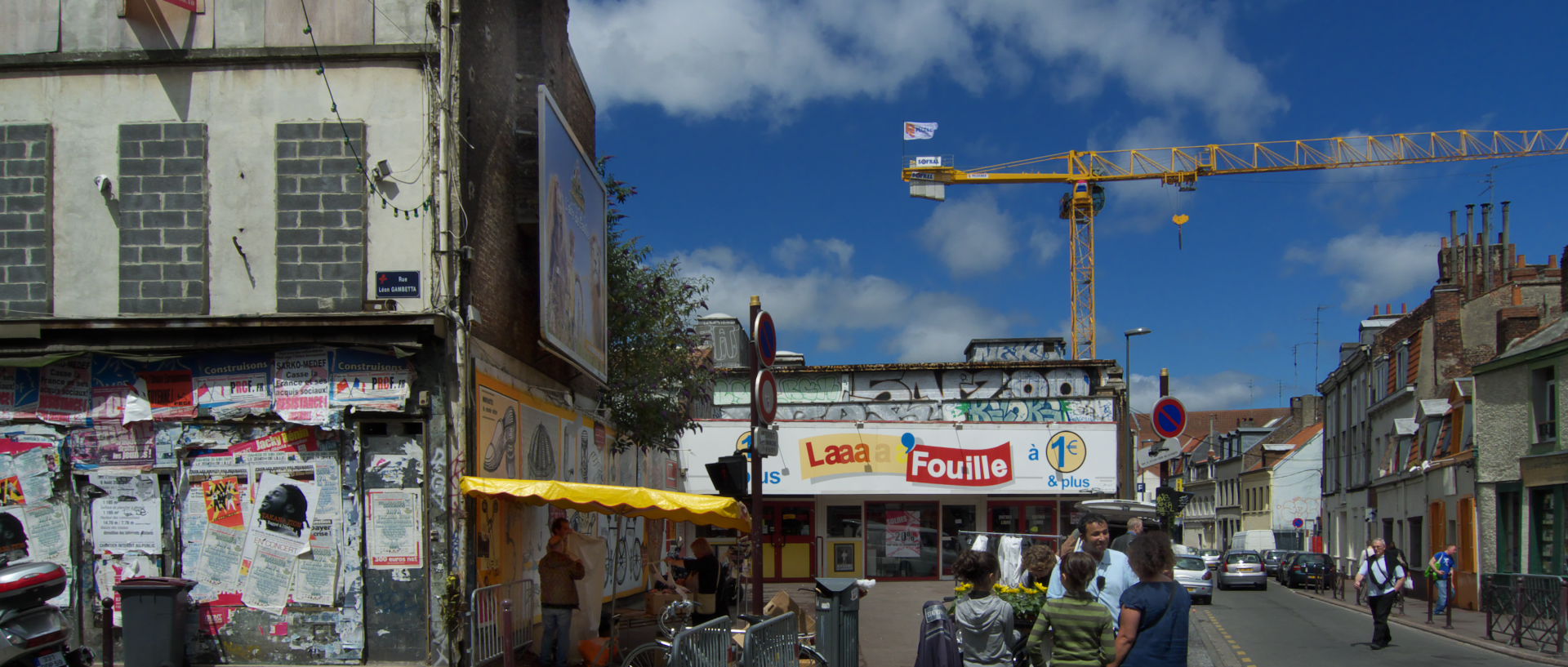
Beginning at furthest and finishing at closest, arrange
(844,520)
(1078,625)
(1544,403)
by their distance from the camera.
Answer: (844,520)
(1544,403)
(1078,625)

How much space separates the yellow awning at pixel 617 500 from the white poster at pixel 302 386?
167 centimetres

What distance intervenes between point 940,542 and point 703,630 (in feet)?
76.3

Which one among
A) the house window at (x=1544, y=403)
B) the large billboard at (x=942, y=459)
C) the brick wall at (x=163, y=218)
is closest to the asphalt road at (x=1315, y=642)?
the large billboard at (x=942, y=459)

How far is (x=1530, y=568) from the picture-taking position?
1008 inches

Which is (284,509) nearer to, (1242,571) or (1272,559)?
(1242,571)

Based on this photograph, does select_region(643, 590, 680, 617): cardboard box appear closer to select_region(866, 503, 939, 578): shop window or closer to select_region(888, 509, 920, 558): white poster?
select_region(866, 503, 939, 578): shop window

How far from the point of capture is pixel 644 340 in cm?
2131

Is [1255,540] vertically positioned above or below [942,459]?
below

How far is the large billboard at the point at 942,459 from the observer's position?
1191 inches

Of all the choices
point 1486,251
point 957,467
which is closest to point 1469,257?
point 1486,251

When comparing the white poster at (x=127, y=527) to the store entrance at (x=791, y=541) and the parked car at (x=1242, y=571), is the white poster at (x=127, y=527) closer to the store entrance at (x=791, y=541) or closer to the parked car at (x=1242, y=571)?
Result: the store entrance at (x=791, y=541)

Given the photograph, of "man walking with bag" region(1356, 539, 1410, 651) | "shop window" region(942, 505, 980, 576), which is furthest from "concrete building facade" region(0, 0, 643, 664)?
"shop window" region(942, 505, 980, 576)

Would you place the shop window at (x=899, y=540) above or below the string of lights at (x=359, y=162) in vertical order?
below

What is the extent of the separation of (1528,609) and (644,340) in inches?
588
